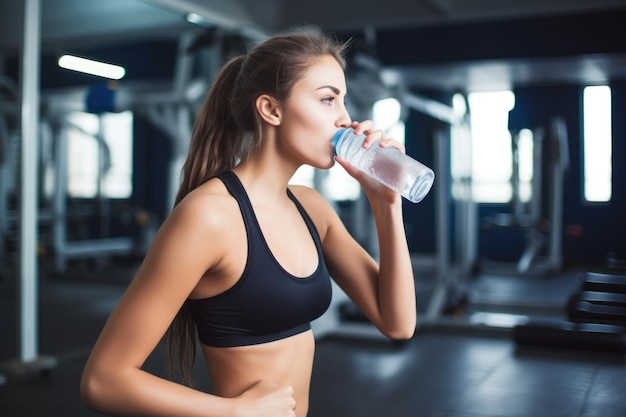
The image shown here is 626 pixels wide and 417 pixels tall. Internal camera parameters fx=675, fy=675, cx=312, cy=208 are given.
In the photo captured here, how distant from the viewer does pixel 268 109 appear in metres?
1.01

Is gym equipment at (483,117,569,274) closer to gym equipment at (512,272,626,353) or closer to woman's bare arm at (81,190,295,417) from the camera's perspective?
gym equipment at (512,272,626,353)

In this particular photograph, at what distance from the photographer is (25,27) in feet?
9.33

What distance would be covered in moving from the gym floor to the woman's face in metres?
1.75

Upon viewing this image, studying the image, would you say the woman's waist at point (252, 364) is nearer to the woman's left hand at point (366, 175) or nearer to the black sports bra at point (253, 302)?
the black sports bra at point (253, 302)

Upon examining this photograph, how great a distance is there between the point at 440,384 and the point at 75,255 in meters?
4.04

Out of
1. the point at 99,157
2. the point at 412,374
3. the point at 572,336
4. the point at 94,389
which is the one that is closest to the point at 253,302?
the point at 94,389

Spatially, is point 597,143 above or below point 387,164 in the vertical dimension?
above

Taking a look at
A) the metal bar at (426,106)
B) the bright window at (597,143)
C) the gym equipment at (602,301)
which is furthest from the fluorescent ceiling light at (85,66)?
the bright window at (597,143)

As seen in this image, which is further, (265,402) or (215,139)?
(215,139)

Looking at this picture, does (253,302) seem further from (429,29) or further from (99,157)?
(429,29)

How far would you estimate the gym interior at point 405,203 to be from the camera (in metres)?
2.85

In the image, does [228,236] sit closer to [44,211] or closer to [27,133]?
[27,133]

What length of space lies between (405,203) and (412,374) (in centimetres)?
452

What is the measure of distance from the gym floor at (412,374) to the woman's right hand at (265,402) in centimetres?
170
